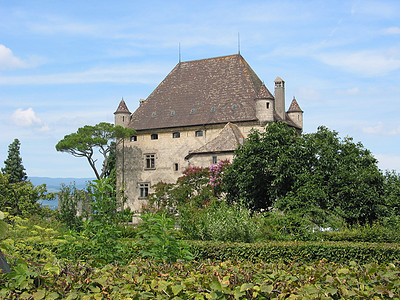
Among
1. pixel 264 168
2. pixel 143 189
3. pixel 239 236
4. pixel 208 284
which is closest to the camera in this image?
pixel 208 284

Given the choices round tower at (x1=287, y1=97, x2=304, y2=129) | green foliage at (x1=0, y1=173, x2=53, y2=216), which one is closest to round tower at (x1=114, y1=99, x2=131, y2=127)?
round tower at (x1=287, y1=97, x2=304, y2=129)

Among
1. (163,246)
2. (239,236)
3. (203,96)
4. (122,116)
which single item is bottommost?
(239,236)

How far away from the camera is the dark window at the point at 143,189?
1783 inches

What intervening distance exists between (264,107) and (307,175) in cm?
1735

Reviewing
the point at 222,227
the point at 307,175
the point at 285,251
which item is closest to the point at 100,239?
the point at 285,251

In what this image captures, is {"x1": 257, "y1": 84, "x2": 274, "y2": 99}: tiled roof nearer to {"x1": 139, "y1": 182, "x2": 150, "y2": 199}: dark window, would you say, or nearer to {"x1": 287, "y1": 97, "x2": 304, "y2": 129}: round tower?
{"x1": 287, "y1": 97, "x2": 304, "y2": 129}: round tower

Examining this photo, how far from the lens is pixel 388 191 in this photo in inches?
915

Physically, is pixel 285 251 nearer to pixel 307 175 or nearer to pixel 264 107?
pixel 307 175

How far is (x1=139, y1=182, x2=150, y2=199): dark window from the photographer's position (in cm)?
4528

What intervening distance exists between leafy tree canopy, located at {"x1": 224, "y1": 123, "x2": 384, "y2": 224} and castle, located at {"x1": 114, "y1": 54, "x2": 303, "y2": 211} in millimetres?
13669

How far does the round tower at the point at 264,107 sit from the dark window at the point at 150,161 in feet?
37.5

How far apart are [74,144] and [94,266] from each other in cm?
4154

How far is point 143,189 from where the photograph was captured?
149 ft

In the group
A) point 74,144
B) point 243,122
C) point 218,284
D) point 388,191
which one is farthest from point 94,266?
point 74,144
